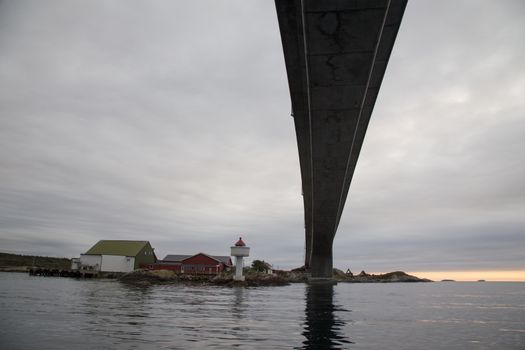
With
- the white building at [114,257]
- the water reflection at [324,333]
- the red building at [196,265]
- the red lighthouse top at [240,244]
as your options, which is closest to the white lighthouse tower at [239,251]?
the red lighthouse top at [240,244]

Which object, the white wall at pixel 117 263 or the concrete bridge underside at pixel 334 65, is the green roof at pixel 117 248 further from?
the concrete bridge underside at pixel 334 65

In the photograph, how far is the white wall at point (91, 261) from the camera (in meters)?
75.7

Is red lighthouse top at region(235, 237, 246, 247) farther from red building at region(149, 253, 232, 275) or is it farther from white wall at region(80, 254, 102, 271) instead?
white wall at region(80, 254, 102, 271)

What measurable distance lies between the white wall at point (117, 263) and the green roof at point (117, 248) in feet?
3.98

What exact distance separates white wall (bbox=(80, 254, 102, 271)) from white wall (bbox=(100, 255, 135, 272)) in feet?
2.85

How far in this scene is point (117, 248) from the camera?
261 ft

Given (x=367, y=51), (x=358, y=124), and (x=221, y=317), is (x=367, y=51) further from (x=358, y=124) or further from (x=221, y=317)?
(x=221, y=317)

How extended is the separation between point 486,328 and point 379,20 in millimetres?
15114

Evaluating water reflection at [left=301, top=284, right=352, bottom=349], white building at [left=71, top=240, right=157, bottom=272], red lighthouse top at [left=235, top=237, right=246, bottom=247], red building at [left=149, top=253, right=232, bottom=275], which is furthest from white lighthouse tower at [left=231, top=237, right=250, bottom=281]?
water reflection at [left=301, top=284, right=352, bottom=349]

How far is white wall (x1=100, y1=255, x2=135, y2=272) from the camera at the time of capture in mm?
75688

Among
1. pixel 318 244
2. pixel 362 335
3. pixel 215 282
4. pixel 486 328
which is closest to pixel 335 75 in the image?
pixel 362 335

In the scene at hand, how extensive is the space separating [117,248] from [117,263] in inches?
167

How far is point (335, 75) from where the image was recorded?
1606 cm

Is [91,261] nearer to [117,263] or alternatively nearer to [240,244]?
[117,263]
